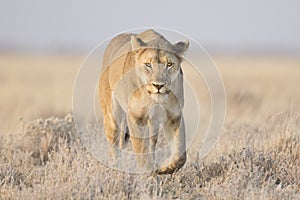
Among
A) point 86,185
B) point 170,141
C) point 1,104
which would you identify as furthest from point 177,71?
point 1,104

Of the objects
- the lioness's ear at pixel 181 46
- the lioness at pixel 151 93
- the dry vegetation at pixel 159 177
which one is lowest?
the dry vegetation at pixel 159 177

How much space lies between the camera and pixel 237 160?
7.50 m

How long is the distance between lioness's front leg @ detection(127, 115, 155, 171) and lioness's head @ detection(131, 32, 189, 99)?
0.58 m

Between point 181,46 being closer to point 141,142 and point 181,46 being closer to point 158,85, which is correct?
point 158,85

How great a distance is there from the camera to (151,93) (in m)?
6.74

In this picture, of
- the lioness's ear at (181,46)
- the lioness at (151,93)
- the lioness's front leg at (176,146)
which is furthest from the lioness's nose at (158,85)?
the lioness's front leg at (176,146)

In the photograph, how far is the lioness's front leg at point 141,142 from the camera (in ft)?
23.9

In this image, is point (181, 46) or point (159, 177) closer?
point (181, 46)

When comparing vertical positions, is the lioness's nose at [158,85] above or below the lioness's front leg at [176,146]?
above

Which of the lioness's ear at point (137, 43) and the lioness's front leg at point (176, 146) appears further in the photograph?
the lioness's front leg at point (176, 146)

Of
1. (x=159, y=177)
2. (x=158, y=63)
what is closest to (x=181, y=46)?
(x=158, y=63)

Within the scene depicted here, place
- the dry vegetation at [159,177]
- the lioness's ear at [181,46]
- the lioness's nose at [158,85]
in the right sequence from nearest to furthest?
the dry vegetation at [159,177]
the lioness's nose at [158,85]
the lioness's ear at [181,46]

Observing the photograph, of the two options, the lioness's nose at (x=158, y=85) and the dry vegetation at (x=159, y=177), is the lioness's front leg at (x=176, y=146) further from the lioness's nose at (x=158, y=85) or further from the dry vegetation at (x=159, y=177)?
the lioness's nose at (x=158, y=85)

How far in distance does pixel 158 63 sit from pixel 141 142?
43.6 inches
